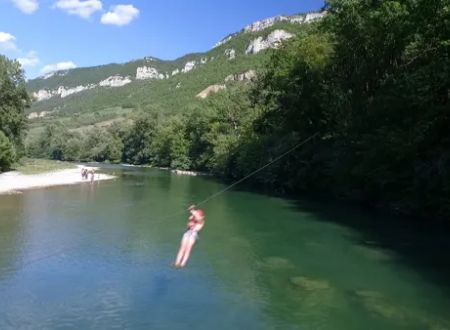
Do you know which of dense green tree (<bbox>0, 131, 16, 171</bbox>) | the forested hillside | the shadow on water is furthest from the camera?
dense green tree (<bbox>0, 131, 16, 171</bbox>)

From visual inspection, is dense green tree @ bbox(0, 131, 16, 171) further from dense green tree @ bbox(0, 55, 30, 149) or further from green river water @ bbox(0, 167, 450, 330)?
green river water @ bbox(0, 167, 450, 330)

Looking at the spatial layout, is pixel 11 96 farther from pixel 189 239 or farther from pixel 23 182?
pixel 189 239

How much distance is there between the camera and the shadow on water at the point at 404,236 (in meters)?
23.0

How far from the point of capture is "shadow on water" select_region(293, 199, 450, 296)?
2303cm

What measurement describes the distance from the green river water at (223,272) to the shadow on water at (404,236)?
0.08 m

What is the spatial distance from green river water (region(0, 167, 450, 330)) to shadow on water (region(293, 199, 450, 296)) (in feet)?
0.26

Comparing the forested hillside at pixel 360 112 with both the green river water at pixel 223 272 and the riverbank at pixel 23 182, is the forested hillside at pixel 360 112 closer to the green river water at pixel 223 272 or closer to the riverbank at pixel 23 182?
the green river water at pixel 223 272

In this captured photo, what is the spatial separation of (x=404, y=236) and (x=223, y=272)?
13.4 metres

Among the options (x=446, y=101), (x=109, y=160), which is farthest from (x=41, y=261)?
(x=109, y=160)

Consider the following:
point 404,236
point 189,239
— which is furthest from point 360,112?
point 189,239

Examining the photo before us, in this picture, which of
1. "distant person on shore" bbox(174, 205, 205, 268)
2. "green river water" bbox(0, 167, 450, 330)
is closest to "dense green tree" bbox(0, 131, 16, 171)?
"green river water" bbox(0, 167, 450, 330)

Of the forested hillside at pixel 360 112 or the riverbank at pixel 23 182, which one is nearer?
the forested hillside at pixel 360 112

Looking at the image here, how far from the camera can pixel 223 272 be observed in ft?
72.7

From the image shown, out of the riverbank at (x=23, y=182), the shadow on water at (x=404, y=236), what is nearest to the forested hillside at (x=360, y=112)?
the shadow on water at (x=404, y=236)
